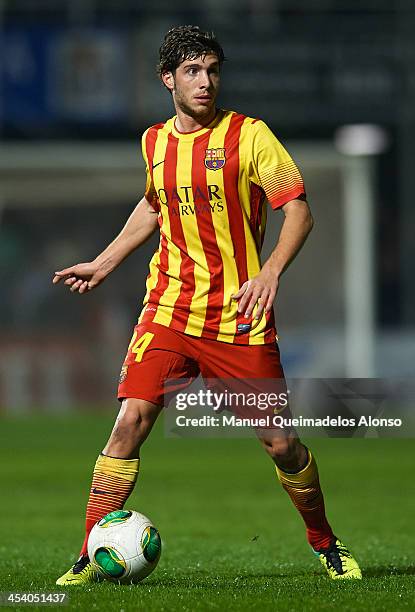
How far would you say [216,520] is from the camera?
9453 mm

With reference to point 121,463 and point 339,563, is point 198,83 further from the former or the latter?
point 339,563

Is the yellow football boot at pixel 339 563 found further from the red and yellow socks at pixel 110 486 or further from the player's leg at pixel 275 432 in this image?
the red and yellow socks at pixel 110 486

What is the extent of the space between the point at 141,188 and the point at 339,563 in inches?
681

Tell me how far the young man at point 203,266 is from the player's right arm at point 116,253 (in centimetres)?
12

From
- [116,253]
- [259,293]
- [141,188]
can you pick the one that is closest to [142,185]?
[141,188]

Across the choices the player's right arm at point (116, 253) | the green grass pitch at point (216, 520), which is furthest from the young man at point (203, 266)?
the green grass pitch at point (216, 520)

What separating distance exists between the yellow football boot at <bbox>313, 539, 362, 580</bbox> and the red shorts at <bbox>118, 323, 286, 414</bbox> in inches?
31.6

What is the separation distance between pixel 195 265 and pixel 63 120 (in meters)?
17.1

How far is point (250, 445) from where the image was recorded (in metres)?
17.4

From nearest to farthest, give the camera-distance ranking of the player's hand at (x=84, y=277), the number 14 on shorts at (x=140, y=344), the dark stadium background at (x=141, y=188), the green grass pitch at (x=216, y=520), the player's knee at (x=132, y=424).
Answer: the green grass pitch at (x=216, y=520) → the player's knee at (x=132, y=424) → the number 14 on shorts at (x=140, y=344) → the player's hand at (x=84, y=277) → the dark stadium background at (x=141, y=188)

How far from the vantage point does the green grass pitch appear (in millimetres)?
5266

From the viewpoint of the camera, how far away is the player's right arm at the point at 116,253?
19.9 feet

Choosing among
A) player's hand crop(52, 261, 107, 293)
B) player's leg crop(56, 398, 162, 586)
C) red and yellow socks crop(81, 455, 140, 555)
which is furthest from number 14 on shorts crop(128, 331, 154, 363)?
red and yellow socks crop(81, 455, 140, 555)

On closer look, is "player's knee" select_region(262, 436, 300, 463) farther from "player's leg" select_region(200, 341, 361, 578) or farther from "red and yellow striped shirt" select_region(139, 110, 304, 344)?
"red and yellow striped shirt" select_region(139, 110, 304, 344)
